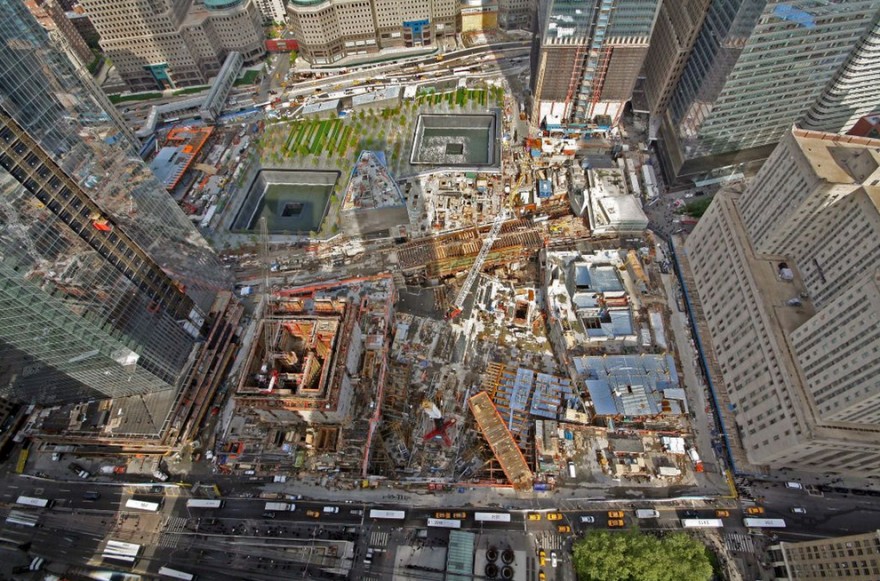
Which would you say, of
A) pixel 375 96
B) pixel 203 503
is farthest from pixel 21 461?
pixel 375 96

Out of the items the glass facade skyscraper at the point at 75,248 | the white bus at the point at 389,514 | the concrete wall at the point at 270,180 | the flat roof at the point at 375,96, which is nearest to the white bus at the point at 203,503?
the glass facade skyscraper at the point at 75,248

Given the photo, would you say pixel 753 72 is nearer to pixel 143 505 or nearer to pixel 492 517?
pixel 492 517

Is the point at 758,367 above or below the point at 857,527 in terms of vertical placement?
above

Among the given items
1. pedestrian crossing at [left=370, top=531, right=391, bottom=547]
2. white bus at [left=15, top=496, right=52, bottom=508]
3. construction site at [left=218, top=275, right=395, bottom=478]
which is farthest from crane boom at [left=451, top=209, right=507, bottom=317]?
white bus at [left=15, top=496, right=52, bottom=508]

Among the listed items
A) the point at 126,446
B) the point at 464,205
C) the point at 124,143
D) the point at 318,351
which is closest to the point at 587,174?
the point at 464,205

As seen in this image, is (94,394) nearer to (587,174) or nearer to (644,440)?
(644,440)

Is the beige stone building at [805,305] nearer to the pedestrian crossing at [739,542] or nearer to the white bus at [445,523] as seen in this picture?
the pedestrian crossing at [739,542]
